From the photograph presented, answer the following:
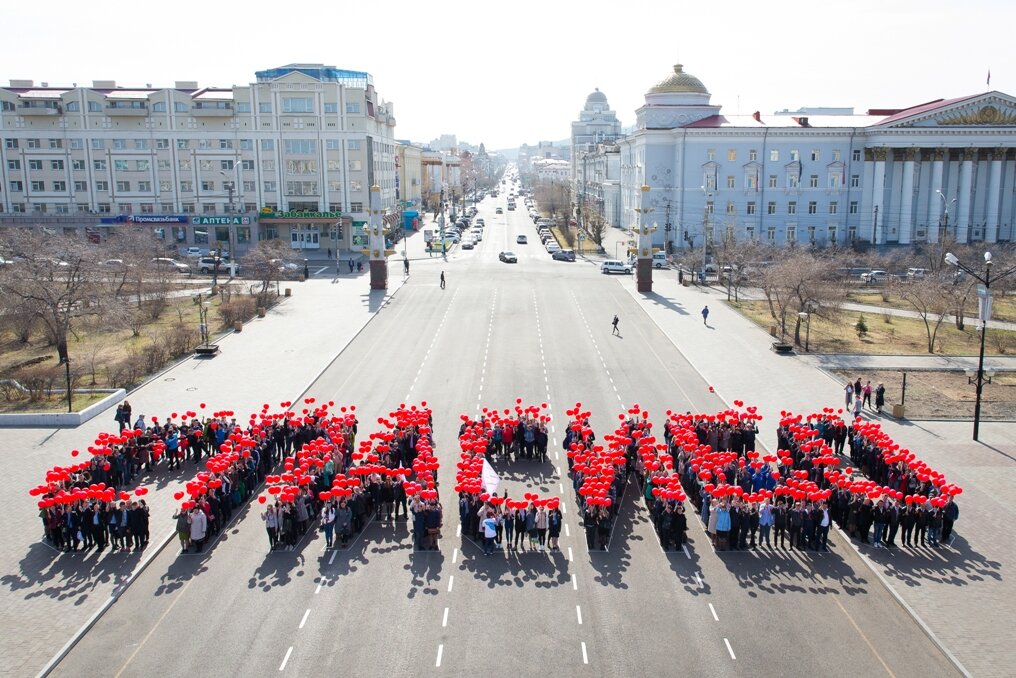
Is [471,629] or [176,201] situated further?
[176,201]

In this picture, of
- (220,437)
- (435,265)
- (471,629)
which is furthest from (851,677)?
(435,265)

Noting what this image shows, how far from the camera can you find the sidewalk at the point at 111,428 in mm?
14844

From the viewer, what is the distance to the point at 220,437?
894 inches

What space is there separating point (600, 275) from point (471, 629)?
149 feet

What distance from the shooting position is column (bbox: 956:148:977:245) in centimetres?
6925

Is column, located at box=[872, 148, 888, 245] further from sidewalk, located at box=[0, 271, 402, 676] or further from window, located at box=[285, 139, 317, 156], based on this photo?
window, located at box=[285, 139, 317, 156]

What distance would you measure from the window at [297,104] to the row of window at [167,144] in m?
2.44

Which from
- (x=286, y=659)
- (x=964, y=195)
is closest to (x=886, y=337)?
(x=286, y=659)

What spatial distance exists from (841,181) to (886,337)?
36.0m

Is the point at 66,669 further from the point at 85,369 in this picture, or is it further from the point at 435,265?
the point at 435,265

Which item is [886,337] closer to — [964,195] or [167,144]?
[964,195]

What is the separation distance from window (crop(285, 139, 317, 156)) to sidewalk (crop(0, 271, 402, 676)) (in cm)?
2706

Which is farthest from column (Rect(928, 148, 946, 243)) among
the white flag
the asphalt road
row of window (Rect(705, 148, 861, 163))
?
the white flag

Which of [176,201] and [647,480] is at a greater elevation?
[176,201]
